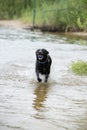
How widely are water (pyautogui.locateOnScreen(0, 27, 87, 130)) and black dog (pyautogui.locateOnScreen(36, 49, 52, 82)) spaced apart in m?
0.28

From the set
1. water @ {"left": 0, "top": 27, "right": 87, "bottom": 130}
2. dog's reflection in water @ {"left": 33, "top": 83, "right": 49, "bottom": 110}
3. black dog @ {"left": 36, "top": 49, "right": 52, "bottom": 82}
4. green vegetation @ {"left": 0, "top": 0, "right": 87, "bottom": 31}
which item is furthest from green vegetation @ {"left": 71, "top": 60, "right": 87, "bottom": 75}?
green vegetation @ {"left": 0, "top": 0, "right": 87, "bottom": 31}

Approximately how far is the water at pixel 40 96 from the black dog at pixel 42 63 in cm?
28

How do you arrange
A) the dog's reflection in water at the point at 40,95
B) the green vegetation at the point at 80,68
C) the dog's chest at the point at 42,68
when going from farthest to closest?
1. the dog's chest at the point at 42,68
2. the green vegetation at the point at 80,68
3. the dog's reflection in water at the point at 40,95

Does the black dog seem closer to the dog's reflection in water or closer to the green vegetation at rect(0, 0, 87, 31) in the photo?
the dog's reflection in water

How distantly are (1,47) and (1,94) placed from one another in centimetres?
1021

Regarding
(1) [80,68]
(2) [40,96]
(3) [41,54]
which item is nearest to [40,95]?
(2) [40,96]

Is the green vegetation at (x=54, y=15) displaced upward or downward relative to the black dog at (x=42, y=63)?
downward

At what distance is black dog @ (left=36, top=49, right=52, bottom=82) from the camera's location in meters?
11.4

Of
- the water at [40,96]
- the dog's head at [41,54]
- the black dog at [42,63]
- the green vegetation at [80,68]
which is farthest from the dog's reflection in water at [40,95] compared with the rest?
the green vegetation at [80,68]

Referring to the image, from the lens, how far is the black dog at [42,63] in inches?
447

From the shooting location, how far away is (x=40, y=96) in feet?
31.4

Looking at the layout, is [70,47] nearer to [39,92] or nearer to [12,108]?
[39,92]

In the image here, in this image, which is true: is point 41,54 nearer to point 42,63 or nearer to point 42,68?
point 42,63

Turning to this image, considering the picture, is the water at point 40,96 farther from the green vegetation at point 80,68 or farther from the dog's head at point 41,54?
the dog's head at point 41,54
